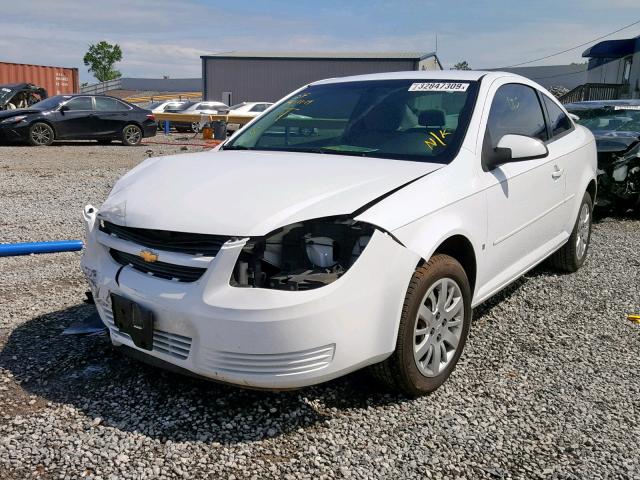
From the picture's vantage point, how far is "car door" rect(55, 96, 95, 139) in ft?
52.7

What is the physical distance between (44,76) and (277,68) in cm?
1746

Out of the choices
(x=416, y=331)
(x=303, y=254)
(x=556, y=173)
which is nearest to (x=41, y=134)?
(x=556, y=173)

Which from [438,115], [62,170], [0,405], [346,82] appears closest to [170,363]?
[0,405]

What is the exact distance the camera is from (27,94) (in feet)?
67.9

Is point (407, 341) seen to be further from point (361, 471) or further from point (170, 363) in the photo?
point (170, 363)

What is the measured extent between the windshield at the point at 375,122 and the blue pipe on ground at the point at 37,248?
7.86ft

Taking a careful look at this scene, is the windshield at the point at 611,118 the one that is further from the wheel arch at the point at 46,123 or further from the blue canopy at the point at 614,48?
the blue canopy at the point at 614,48

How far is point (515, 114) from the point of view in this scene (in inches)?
169

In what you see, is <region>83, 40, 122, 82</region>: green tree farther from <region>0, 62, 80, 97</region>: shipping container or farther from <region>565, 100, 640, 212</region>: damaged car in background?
<region>565, 100, 640, 212</region>: damaged car in background

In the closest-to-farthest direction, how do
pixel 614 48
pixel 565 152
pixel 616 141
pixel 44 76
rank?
pixel 565 152 < pixel 616 141 < pixel 44 76 < pixel 614 48

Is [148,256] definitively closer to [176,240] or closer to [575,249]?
[176,240]

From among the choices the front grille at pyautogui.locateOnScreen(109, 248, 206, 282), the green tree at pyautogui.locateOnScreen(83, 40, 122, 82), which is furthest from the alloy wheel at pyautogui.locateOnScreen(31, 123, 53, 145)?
the green tree at pyautogui.locateOnScreen(83, 40, 122, 82)

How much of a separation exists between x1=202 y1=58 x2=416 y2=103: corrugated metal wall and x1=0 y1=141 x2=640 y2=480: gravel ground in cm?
3928

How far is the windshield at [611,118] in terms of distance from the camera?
838 cm
